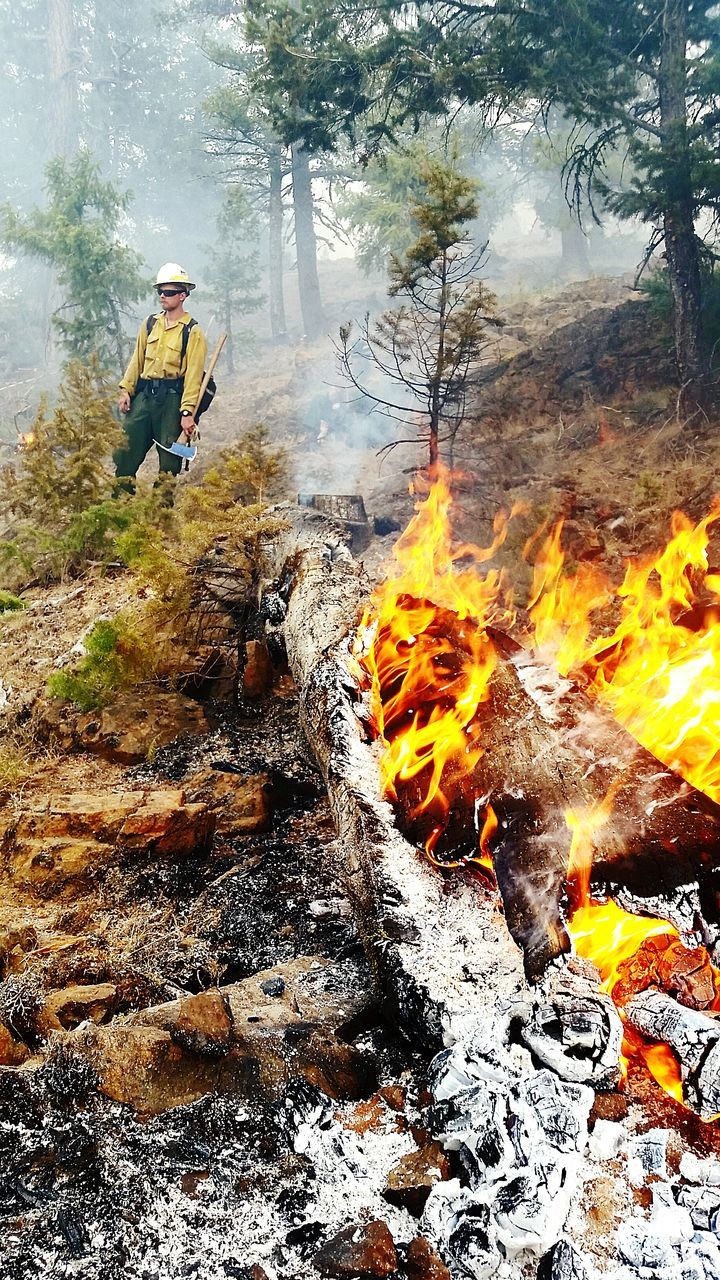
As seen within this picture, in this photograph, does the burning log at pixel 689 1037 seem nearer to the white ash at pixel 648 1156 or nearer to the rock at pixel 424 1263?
the white ash at pixel 648 1156

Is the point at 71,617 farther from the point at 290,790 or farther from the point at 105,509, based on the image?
the point at 290,790

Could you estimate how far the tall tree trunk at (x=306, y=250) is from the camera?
27.1 meters

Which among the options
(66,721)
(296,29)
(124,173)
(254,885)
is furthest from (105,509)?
(124,173)

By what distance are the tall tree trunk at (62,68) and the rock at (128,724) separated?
3769 cm

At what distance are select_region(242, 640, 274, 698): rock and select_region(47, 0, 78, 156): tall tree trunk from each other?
37.5 meters

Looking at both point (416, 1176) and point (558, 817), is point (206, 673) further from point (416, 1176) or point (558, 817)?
point (416, 1176)

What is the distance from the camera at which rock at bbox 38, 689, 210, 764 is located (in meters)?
4.77

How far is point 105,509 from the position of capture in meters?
7.34

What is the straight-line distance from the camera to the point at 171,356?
9.27 metres

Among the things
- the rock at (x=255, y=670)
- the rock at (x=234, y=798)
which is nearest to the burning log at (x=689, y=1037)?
the rock at (x=234, y=798)

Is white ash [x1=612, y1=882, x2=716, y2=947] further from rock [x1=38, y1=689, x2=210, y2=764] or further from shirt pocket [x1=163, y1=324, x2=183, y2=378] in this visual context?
shirt pocket [x1=163, y1=324, x2=183, y2=378]

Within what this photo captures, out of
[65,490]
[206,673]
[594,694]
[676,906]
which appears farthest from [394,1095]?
[65,490]

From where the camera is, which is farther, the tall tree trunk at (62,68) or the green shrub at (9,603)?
the tall tree trunk at (62,68)

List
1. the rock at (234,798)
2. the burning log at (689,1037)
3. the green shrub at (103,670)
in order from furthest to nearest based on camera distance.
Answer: the green shrub at (103,670) → the rock at (234,798) → the burning log at (689,1037)
